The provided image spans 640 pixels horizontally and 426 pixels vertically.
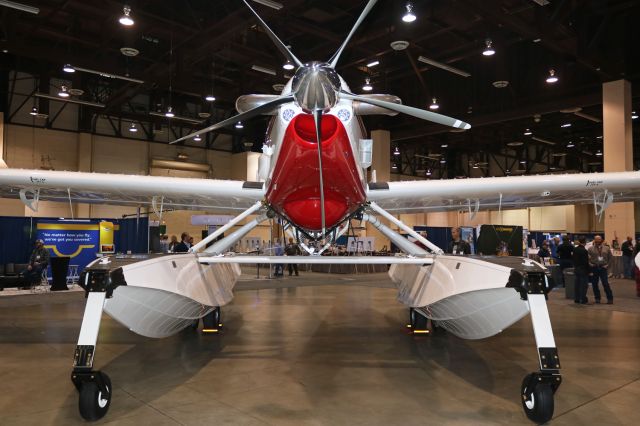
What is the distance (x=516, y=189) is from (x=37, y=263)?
39.8 ft

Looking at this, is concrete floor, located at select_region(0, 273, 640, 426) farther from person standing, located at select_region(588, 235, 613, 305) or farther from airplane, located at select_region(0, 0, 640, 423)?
person standing, located at select_region(588, 235, 613, 305)

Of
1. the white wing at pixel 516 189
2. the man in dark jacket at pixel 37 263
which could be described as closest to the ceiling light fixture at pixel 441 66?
the white wing at pixel 516 189

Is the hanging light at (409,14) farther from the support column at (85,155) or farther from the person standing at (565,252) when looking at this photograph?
the support column at (85,155)

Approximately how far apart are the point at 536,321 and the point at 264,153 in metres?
3.18

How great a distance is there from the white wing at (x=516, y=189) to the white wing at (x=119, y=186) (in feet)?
6.46

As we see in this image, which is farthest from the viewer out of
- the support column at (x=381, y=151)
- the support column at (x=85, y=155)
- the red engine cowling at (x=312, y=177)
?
the support column at (x=85, y=155)

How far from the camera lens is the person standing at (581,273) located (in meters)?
10.5

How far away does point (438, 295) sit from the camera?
491 cm

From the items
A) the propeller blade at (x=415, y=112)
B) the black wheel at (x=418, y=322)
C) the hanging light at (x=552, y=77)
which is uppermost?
the hanging light at (x=552, y=77)

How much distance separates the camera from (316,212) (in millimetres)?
4859

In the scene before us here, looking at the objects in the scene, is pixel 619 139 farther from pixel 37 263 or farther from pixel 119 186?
pixel 37 263

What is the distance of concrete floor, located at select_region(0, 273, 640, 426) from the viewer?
352 cm

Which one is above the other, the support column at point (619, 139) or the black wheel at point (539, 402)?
the support column at point (619, 139)

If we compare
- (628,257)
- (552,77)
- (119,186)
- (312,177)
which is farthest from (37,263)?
(628,257)
